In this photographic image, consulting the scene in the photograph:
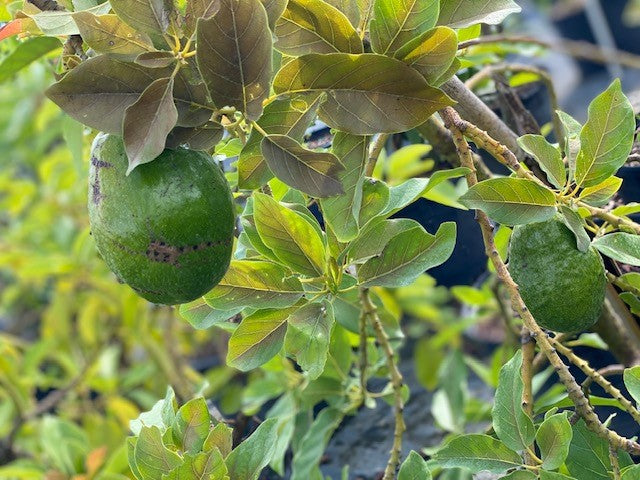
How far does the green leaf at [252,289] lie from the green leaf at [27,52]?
16.0 inches

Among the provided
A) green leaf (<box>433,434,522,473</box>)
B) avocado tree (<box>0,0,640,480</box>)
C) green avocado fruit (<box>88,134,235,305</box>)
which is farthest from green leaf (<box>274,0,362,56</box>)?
green leaf (<box>433,434,522,473</box>)

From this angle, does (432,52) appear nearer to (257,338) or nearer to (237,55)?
(237,55)

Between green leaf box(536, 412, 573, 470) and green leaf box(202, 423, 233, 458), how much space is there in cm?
25

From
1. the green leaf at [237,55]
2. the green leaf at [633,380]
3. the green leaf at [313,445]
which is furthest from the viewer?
the green leaf at [313,445]

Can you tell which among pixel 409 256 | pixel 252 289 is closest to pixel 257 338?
pixel 252 289

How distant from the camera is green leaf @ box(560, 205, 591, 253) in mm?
637

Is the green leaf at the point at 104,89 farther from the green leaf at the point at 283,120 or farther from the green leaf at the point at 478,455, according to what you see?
the green leaf at the point at 478,455

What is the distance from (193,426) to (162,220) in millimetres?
210

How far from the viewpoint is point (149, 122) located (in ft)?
1.77

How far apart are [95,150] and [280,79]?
15cm

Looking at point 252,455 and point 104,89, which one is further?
point 252,455

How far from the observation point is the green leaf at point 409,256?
66 cm

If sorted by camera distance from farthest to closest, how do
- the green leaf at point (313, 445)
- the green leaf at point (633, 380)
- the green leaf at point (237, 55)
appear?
the green leaf at point (313, 445)
the green leaf at point (633, 380)
the green leaf at point (237, 55)

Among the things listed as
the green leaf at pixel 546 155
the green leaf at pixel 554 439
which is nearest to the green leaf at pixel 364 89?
the green leaf at pixel 546 155
